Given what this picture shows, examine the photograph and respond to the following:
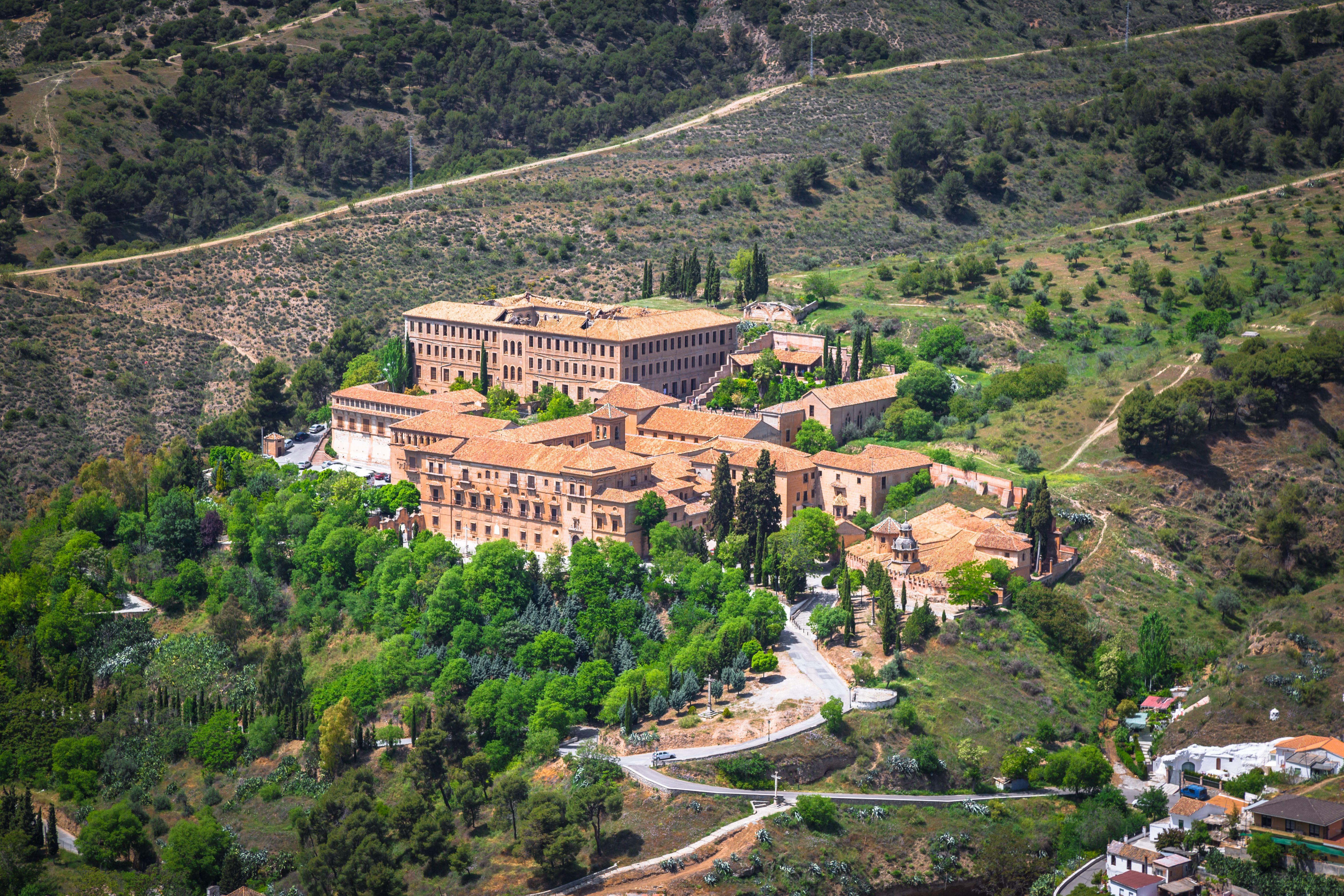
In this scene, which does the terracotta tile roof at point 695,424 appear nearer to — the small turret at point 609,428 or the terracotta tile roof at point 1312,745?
the small turret at point 609,428

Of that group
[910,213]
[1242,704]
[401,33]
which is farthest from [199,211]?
[1242,704]

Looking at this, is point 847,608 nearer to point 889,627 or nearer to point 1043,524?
point 889,627

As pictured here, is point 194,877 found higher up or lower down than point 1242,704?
lower down

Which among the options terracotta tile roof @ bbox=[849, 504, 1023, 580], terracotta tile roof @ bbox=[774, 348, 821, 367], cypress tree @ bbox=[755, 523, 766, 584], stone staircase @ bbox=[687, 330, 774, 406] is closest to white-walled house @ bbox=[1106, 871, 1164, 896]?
terracotta tile roof @ bbox=[849, 504, 1023, 580]

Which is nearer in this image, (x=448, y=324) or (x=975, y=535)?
(x=975, y=535)

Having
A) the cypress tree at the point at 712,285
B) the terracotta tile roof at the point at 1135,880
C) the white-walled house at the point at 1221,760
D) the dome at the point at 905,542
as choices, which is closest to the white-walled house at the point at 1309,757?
the white-walled house at the point at 1221,760

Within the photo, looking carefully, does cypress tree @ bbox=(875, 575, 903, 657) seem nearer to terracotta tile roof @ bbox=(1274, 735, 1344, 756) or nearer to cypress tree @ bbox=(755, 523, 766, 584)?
cypress tree @ bbox=(755, 523, 766, 584)

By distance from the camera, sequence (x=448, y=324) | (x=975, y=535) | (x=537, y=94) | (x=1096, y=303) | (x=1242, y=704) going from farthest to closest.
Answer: (x=537, y=94), (x=1096, y=303), (x=448, y=324), (x=975, y=535), (x=1242, y=704)

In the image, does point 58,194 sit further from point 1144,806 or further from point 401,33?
point 1144,806
